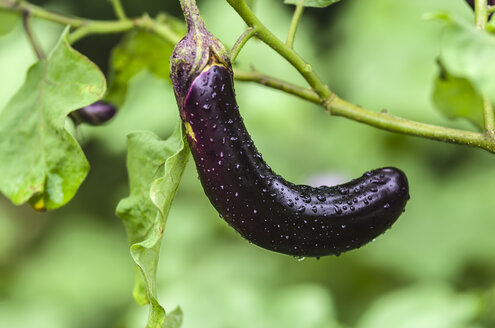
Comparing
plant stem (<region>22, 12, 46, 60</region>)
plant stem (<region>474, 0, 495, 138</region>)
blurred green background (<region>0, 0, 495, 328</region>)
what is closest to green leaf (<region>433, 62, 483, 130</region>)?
plant stem (<region>474, 0, 495, 138</region>)

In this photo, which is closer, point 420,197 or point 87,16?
point 420,197

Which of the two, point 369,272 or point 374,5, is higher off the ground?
point 374,5

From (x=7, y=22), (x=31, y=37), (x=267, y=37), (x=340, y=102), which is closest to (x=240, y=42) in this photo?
(x=267, y=37)

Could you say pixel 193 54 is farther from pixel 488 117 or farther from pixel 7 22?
pixel 7 22

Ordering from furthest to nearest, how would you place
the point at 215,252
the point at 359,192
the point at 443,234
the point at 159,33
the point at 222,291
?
1. the point at 215,252
2. the point at 443,234
3. the point at 222,291
4. the point at 159,33
5. the point at 359,192

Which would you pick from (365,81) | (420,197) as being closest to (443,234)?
(420,197)

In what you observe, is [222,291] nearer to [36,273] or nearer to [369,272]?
[369,272]

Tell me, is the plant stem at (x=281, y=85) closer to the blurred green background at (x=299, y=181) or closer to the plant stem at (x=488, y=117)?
the plant stem at (x=488, y=117)
